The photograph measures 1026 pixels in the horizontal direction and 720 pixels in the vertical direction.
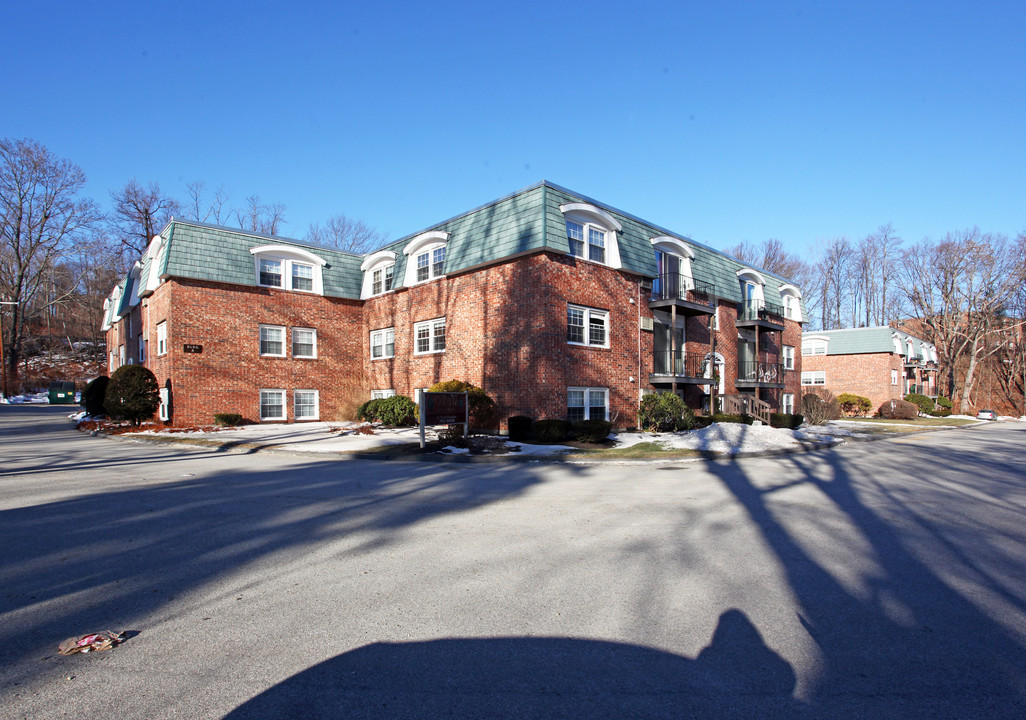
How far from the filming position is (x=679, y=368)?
74.9 feet

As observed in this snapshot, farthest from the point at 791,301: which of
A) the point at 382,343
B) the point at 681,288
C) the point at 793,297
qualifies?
the point at 382,343

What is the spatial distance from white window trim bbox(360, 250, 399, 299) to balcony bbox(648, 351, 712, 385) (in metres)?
11.6

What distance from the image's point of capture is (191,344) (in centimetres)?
2130

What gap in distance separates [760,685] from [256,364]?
22978 mm

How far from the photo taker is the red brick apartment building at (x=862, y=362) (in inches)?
1629

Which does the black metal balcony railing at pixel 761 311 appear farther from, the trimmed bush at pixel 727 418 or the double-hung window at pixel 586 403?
the double-hung window at pixel 586 403

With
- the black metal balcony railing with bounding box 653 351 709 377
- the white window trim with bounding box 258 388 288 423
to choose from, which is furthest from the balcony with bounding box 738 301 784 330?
the white window trim with bounding box 258 388 288 423

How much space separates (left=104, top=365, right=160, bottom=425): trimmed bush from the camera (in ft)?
67.8

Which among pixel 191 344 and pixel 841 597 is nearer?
pixel 841 597

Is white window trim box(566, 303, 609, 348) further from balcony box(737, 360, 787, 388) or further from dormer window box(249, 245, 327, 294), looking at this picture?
dormer window box(249, 245, 327, 294)

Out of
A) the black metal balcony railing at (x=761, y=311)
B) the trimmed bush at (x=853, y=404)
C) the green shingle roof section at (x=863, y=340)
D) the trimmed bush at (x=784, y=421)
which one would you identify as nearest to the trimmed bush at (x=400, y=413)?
the trimmed bush at (x=784, y=421)

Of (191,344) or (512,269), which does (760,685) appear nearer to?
(512,269)

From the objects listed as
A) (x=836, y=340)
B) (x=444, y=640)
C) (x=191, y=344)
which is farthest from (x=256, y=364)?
(x=836, y=340)

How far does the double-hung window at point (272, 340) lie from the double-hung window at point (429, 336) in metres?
5.64
